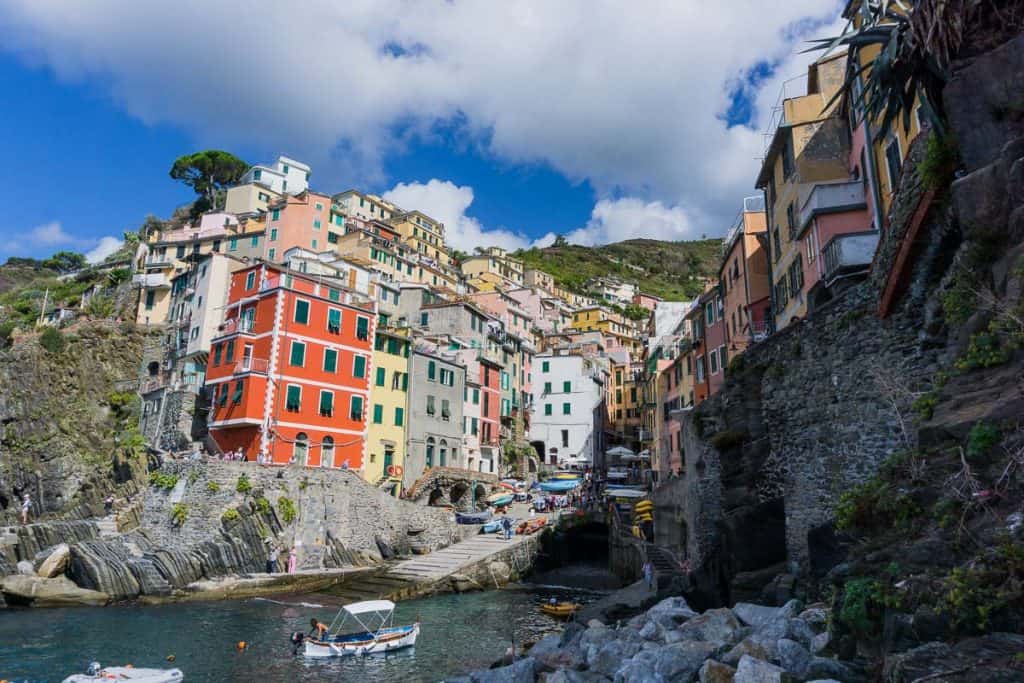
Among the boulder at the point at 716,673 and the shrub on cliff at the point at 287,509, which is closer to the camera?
the boulder at the point at 716,673

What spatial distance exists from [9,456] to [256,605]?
30744 mm

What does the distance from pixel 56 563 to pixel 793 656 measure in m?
36.6

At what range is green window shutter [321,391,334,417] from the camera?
44.5 m

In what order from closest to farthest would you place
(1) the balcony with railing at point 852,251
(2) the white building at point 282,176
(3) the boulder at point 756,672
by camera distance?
(3) the boulder at point 756,672, (1) the balcony with railing at point 852,251, (2) the white building at point 282,176

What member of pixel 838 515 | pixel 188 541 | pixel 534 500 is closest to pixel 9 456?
pixel 188 541

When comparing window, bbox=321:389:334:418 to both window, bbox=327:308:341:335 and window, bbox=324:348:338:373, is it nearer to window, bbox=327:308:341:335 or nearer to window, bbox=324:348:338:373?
window, bbox=324:348:338:373

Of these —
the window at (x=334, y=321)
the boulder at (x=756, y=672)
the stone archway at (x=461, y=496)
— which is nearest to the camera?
the boulder at (x=756, y=672)

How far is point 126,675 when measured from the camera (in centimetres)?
1884

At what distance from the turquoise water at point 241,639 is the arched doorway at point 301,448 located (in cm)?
1055

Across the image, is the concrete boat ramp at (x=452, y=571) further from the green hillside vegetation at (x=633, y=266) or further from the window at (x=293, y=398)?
the green hillside vegetation at (x=633, y=266)

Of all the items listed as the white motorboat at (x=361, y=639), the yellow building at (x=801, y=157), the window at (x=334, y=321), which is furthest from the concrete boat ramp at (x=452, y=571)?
the yellow building at (x=801, y=157)

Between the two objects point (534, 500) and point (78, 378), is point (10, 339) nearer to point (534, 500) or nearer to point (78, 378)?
point (78, 378)

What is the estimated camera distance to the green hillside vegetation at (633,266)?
157 m

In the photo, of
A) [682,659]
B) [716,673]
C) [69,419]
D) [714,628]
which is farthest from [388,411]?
[716,673]
